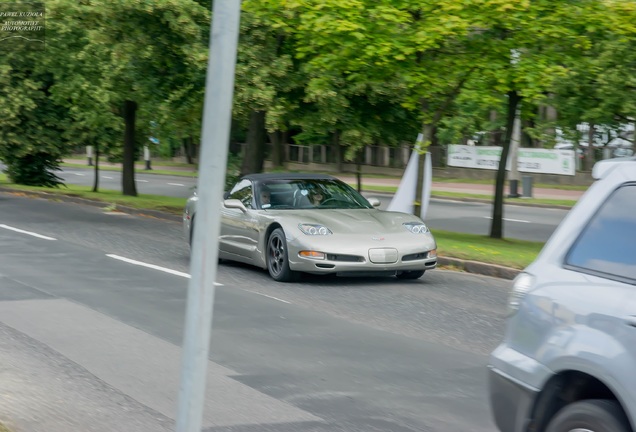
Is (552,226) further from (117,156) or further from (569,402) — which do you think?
(569,402)

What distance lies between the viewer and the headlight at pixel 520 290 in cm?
459

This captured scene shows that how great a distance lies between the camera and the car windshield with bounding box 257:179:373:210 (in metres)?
13.4

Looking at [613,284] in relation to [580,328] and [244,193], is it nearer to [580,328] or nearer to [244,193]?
[580,328]

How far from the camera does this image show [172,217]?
22.7 meters

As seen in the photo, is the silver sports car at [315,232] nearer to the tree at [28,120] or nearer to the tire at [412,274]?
the tire at [412,274]

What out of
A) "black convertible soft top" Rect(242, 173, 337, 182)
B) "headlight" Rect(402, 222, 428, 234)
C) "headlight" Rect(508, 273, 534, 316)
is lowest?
"headlight" Rect(402, 222, 428, 234)

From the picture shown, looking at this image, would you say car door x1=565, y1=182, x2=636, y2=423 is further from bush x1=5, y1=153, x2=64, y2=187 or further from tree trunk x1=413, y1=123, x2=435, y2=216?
bush x1=5, y1=153, x2=64, y2=187

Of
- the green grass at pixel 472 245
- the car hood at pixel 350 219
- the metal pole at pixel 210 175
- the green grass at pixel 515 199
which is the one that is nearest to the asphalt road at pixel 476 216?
the green grass at pixel 515 199

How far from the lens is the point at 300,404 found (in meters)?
6.61

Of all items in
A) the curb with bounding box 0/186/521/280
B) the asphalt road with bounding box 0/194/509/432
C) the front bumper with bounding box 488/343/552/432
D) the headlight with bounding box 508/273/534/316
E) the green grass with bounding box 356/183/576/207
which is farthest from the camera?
the green grass with bounding box 356/183/576/207

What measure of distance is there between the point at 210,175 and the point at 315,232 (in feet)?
28.1

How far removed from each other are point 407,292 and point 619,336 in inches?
316

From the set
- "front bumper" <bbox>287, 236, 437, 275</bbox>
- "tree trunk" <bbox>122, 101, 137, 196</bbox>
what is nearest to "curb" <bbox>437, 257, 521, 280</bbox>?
"front bumper" <bbox>287, 236, 437, 275</bbox>

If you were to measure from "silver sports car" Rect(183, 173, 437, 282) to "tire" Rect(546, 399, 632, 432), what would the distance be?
7.93 metres
